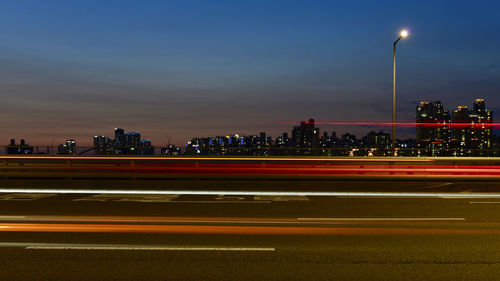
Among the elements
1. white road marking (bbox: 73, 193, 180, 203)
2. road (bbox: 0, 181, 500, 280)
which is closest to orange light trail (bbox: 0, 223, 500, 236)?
road (bbox: 0, 181, 500, 280)

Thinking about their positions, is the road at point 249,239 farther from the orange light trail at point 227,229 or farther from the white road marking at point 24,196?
the white road marking at point 24,196

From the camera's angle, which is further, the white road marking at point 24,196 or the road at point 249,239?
the white road marking at point 24,196

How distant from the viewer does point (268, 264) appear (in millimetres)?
6332

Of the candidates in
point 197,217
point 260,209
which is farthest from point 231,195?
point 197,217

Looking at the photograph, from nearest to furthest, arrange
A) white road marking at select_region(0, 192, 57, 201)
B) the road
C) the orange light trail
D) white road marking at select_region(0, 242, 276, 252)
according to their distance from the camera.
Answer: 1. the road
2. white road marking at select_region(0, 242, 276, 252)
3. the orange light trail
4. white road marking at select_region(0, 192, 57, 201)

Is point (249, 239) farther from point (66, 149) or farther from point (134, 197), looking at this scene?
point (66, 149)

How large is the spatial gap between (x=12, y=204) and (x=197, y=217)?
606 centimetres

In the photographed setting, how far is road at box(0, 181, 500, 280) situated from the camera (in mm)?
6033

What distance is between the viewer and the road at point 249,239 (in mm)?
6033

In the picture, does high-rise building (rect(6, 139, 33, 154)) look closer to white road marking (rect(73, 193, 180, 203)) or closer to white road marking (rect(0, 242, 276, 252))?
white road marking (rect(73, 193, 180, 203))

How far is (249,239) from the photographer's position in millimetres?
7895

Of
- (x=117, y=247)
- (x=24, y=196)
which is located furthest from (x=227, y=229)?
(x=24, y=196)

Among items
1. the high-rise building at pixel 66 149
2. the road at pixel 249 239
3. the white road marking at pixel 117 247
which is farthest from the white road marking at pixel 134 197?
the high-rise building at pixel 66 149

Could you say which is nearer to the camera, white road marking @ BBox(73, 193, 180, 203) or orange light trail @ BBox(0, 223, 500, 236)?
orange light trail @ BBox(0, 223, 500, 236)
